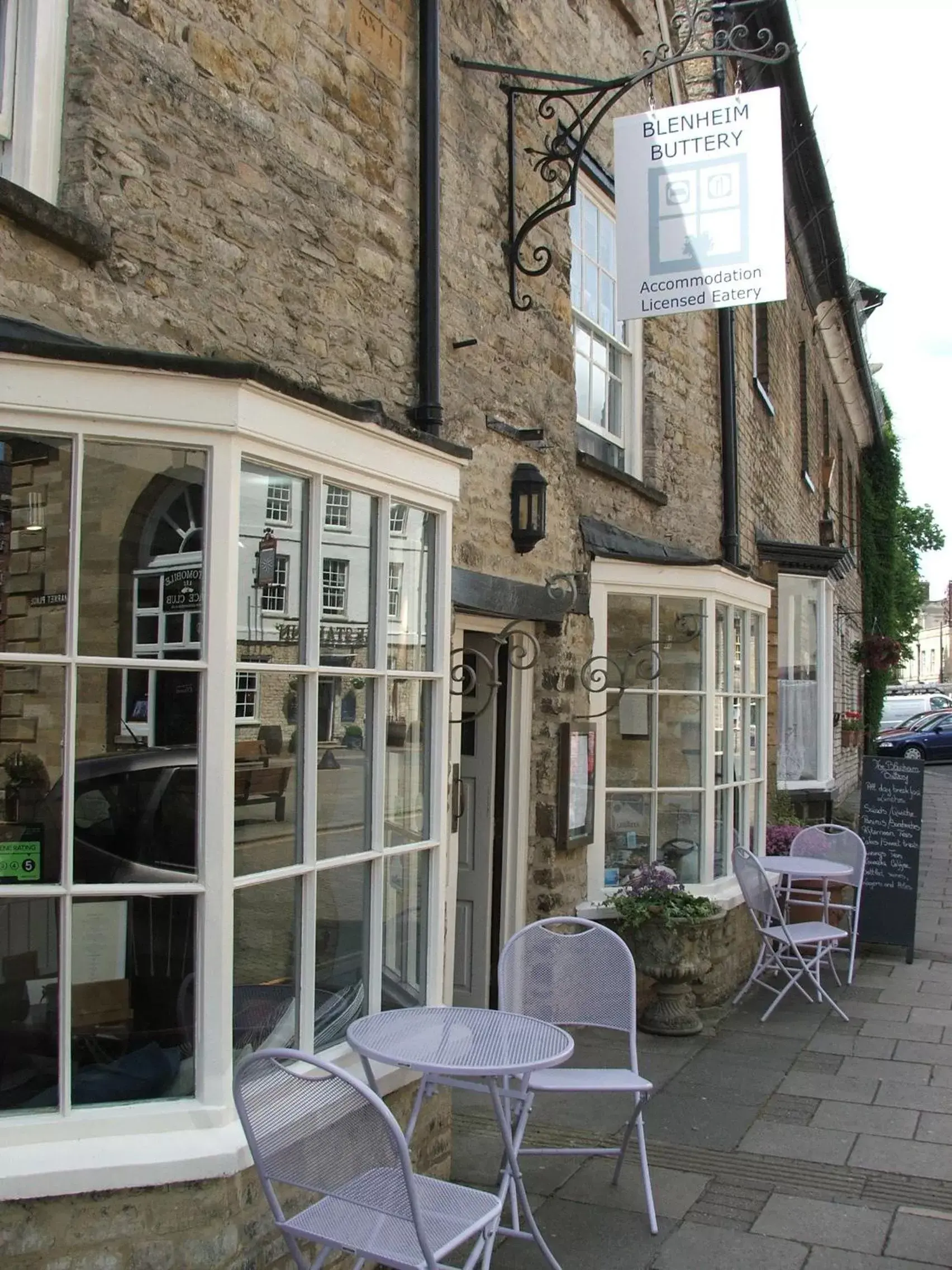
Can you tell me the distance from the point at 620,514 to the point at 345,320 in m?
3.04

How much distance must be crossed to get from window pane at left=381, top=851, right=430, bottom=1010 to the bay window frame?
1.12 ft

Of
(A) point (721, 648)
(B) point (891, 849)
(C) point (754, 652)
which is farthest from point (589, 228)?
(B) point (891, 849)

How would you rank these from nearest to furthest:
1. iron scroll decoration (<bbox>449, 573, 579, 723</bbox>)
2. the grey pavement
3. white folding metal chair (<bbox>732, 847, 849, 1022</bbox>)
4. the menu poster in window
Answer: the grey pavement → iron scroll decoration (<bbox>449, 573, 579, 723</bbox>) → the menu poster in window → white folding metal chair (<bbox>732, 847, 849, 1022</bbox>)

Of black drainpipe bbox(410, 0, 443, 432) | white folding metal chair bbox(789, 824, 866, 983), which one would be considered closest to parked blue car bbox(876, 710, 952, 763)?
white folding metal chair bbox(789, 824, 866, 983)

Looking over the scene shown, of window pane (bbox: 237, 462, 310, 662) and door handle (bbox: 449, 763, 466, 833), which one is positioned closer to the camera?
window pane (bbox: 237, 462, 310, 662)

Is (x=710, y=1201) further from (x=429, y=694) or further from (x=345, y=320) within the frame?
(x=345, y=320)

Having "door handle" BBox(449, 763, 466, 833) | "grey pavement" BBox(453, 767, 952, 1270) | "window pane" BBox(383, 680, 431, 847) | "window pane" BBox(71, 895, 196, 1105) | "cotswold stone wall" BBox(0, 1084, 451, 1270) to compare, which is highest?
"window pane" BBox(383, 680, 431, 847)

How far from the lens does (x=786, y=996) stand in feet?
23.7

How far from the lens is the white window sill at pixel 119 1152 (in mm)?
2887

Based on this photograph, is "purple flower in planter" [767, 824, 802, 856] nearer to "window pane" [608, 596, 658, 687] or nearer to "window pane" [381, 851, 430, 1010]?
"window pane" [608, 596, 658, 687]

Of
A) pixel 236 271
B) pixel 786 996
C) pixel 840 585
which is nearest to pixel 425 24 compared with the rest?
pixel 236 271

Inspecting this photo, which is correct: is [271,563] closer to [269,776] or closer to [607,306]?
[269,776]

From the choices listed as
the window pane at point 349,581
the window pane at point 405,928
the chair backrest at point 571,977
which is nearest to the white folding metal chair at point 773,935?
the chair backrest at point 571,977

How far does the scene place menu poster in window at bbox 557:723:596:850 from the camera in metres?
6.29
